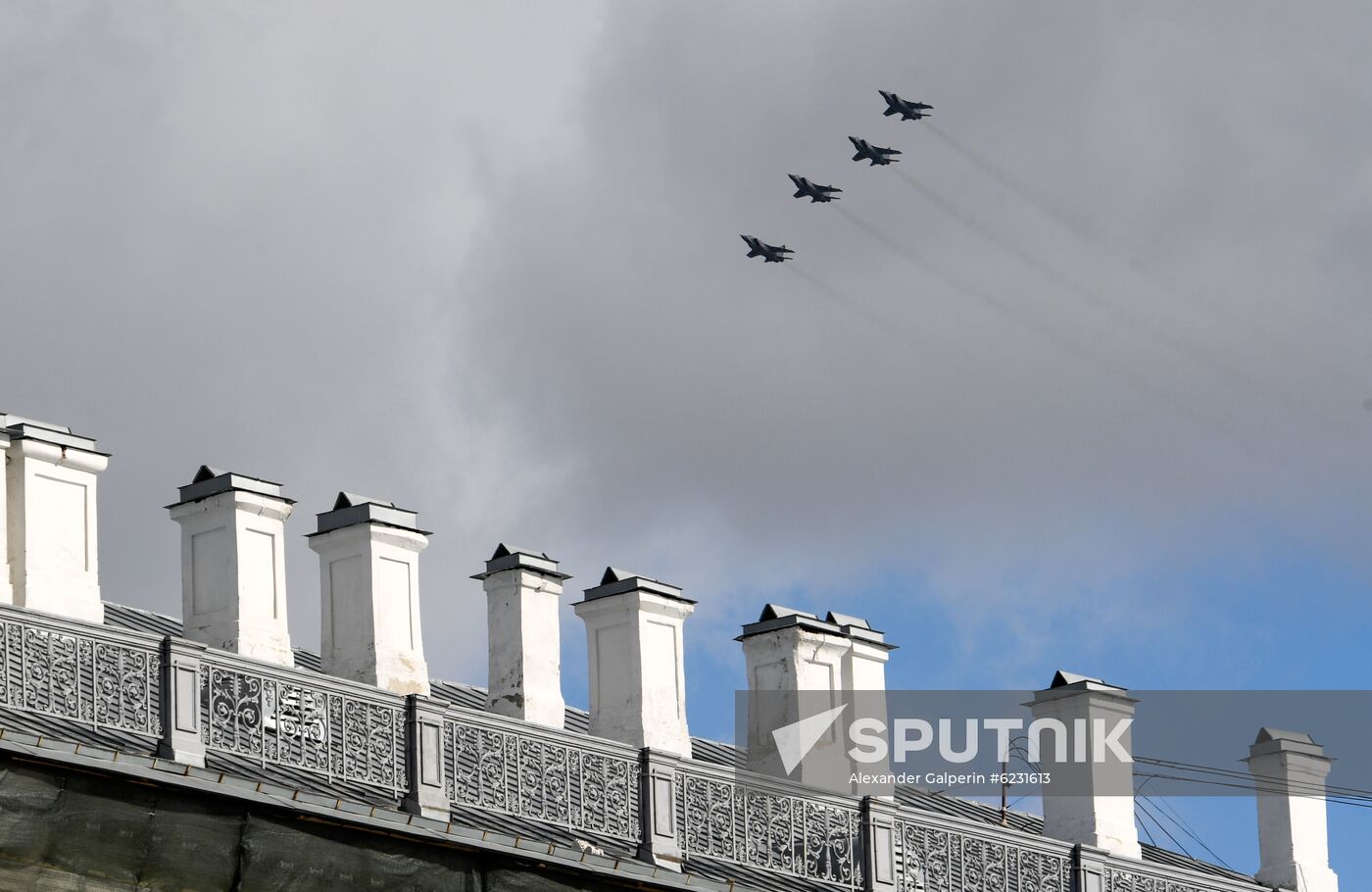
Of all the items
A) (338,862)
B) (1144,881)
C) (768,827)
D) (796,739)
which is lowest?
(338,862)

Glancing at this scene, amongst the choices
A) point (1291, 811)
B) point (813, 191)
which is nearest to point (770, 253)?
point (813, 191)

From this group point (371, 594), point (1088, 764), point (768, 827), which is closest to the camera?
point (768, 827)

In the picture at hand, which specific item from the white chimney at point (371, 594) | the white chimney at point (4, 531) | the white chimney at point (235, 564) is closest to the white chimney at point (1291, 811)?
the white chimney at point (371, 594)

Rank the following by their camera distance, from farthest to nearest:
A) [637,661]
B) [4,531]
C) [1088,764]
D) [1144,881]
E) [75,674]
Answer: [1088,764] → [1144,881] → [637,661] → [4,531] → [75,674]

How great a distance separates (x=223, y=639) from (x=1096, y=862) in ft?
24.5

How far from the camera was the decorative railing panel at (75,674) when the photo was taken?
24344 millimetres

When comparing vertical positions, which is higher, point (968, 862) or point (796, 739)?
point (796, 739)

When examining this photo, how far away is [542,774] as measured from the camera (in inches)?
1078

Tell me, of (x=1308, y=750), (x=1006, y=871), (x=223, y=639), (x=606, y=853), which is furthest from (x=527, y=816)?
(x=1308, y=750)

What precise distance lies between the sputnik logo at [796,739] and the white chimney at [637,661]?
1246 mm

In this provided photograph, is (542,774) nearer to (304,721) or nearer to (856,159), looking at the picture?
(304,721)

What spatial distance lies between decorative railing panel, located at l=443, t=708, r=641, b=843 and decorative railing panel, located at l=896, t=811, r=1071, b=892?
2909mm

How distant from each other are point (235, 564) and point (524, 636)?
2820mm

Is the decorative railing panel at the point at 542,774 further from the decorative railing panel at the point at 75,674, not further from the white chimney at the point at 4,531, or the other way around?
the white chimney at the point at 4,531
